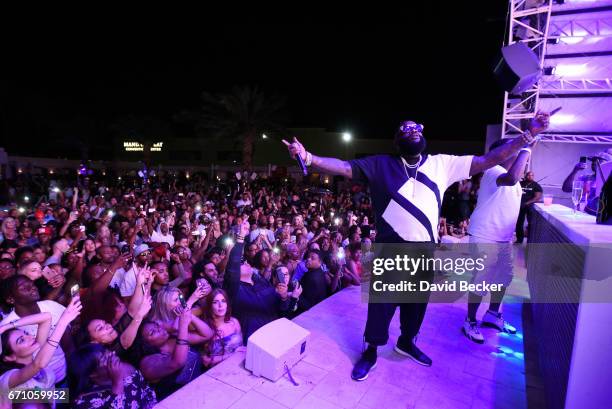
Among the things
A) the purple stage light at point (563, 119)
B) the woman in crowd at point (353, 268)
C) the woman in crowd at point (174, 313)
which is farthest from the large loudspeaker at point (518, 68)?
the purple stage light at point (563, 119)

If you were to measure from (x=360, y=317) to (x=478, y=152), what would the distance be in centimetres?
2822

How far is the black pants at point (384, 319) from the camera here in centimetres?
254

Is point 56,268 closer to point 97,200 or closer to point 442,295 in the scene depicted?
point 442,295

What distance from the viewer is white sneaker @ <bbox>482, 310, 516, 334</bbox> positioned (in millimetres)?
3343

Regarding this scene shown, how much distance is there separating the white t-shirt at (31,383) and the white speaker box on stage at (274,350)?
147 cm

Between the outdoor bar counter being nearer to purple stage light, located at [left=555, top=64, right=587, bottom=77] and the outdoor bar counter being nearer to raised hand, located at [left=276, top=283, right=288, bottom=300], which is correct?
raised hand, located at [left=276, top=283, right=288, bottom=300]

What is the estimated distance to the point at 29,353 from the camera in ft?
8.00

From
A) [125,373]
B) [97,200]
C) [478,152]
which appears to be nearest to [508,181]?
[125,373]

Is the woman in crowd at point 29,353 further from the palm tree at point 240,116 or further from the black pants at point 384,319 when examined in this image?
the palm tree at point 240,116

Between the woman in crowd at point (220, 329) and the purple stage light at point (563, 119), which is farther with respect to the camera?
the purple stage light at point (563, 119)

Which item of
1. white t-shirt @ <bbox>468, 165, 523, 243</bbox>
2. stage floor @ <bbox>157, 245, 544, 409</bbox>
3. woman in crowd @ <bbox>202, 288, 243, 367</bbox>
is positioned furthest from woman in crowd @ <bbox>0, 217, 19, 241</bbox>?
white t-shirt @ <bbox>468, 165, 523, 243</bbox>

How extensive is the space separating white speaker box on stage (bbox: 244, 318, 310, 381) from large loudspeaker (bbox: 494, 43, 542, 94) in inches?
124

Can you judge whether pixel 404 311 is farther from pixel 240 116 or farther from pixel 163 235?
pixel 240 116

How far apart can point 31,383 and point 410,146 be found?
10.5ft
